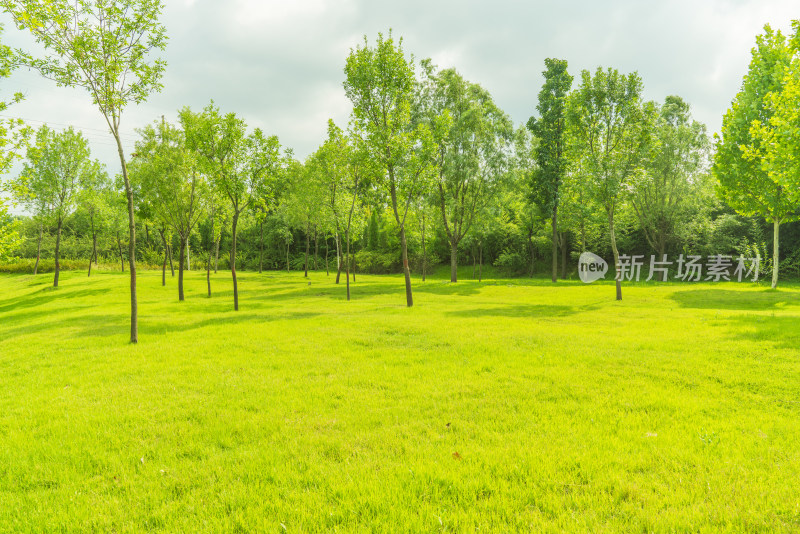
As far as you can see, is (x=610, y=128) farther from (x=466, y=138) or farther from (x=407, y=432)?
(x=407, y=432)

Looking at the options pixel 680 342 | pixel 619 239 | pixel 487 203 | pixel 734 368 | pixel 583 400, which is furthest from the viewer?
pixel 619 239

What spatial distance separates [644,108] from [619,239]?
31020mm

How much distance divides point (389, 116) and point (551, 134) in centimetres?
2369

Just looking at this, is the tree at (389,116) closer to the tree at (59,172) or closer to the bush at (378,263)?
the tree at (59,172)

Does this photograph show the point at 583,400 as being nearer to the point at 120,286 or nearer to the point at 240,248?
the point at 120,286

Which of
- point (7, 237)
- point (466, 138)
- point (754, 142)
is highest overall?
point (466, 138)

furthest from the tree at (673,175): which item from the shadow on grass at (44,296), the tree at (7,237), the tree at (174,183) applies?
the shadow on grass at (44,296)

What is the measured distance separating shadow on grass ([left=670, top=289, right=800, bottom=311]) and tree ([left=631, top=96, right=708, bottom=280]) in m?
17.2

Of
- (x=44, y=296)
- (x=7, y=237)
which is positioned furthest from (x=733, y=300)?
(x=44, y=296)

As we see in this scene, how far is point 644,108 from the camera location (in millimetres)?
24766

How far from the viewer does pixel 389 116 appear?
23.3 metres

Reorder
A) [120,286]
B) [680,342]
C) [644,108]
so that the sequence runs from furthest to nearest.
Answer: [120,286], [644,108], [680,342]

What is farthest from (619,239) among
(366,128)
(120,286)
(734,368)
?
(120,286)

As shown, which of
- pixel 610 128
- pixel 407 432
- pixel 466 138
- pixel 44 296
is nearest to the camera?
pixel 407 432
